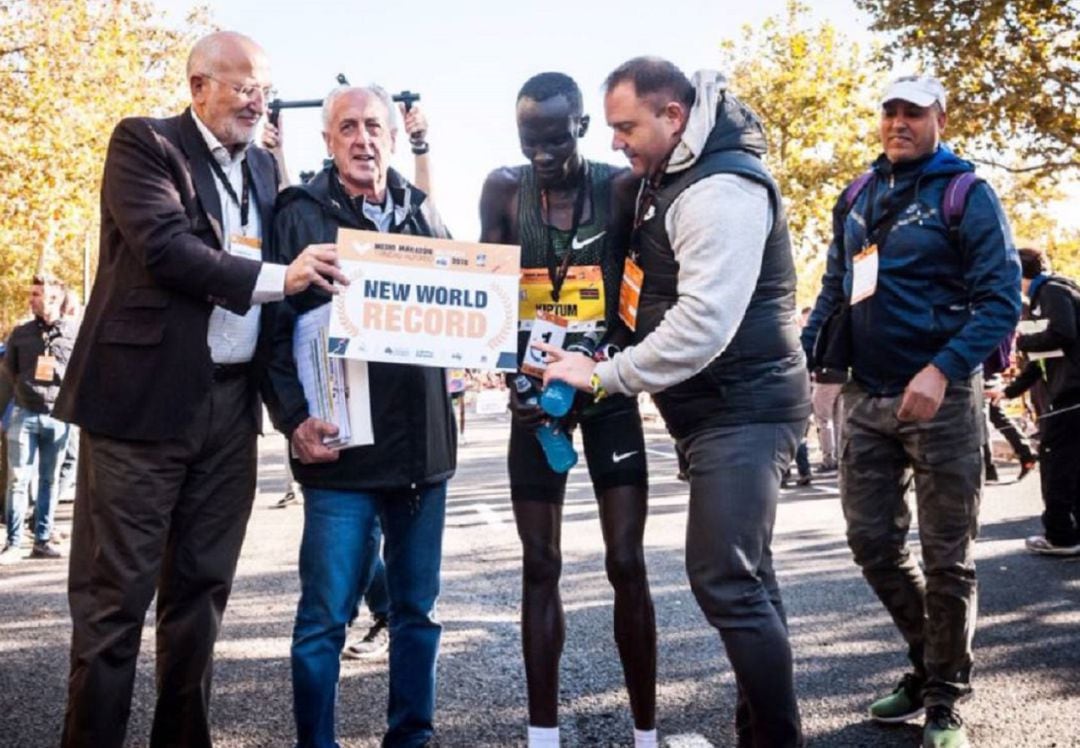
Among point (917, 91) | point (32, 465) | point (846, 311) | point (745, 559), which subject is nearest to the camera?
point (745, 559)

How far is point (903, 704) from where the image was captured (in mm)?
Answer: 3959

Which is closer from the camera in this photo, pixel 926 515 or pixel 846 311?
pixel 926 515

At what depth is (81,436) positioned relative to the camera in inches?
129

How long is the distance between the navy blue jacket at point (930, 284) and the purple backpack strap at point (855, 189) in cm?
9

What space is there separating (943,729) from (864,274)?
1.56m

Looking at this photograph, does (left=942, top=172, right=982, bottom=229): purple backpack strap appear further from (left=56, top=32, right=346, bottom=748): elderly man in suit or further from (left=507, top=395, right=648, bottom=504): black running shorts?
(left=56, top=32, right=346, bottom=748): elderly man in suit

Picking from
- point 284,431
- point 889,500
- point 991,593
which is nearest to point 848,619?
point 991,593

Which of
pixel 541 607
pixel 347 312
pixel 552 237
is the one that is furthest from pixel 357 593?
pixel 552 237

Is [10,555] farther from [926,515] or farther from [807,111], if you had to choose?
[807,111]

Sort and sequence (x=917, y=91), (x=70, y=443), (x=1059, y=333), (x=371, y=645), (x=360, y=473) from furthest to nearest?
(x=70, y=443), (x=1059, y=333), (x=371, y=645), (x=917, y=91), (x=360, y=473)

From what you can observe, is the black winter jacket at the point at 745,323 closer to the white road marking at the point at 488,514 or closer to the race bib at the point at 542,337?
the race bib at the point at 542,337

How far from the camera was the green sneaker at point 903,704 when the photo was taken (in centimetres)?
394

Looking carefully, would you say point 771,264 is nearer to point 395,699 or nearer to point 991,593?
point 395,699

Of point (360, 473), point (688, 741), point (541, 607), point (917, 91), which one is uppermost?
point (917, 91)
